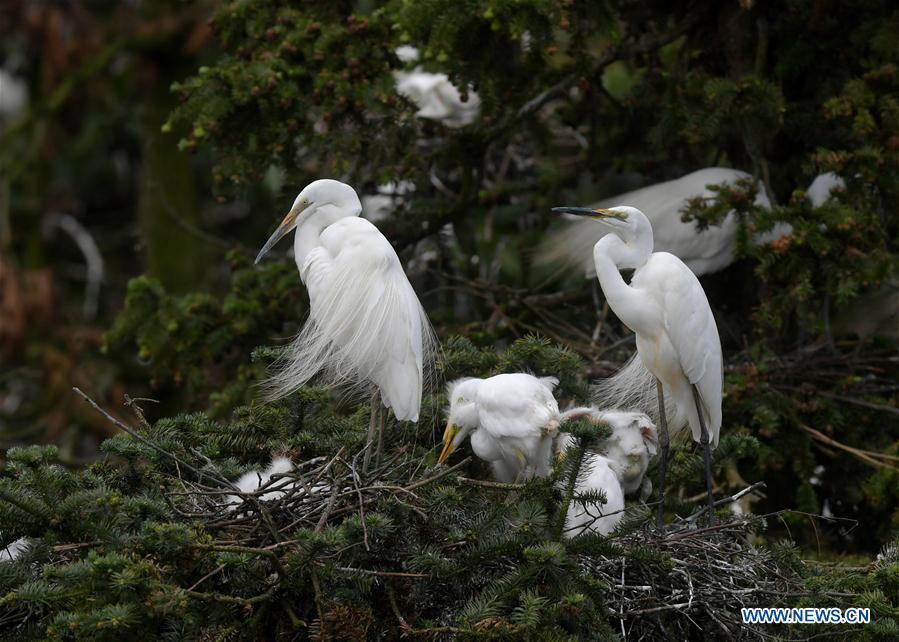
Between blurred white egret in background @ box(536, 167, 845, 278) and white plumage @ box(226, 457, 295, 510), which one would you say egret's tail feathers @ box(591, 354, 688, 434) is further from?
white plumage @ box(226, 457, 295, 510)

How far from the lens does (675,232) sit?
5.25 m

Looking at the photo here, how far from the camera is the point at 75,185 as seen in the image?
10930mm

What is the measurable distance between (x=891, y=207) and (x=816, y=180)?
0.78 meters

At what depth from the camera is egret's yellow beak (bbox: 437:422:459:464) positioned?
383 cm

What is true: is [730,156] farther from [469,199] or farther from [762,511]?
[762,511]

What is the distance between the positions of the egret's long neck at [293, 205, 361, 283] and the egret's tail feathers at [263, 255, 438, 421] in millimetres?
198

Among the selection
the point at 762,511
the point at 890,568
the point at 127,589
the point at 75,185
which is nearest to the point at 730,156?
the point at 762,511

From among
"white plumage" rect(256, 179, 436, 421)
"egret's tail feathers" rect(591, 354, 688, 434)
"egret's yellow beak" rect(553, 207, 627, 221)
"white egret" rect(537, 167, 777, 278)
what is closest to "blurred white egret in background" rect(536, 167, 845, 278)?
"white egret" rect(537, 167, 777, 278)

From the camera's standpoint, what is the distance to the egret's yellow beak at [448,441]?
151 inches

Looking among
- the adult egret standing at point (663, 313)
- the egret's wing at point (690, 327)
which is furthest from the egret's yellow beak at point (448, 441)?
the egret's wing at point (690, 327)

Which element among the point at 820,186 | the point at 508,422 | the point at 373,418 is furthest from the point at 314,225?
the point at 820,186

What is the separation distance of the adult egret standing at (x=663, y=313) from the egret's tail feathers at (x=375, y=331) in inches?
22.8

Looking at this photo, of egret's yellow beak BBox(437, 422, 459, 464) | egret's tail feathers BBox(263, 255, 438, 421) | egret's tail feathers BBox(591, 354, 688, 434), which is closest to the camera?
egret's tail feathers BBox(263, 255, 438, 421)

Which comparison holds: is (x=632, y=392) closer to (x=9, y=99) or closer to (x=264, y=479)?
(x=264, y=479)
